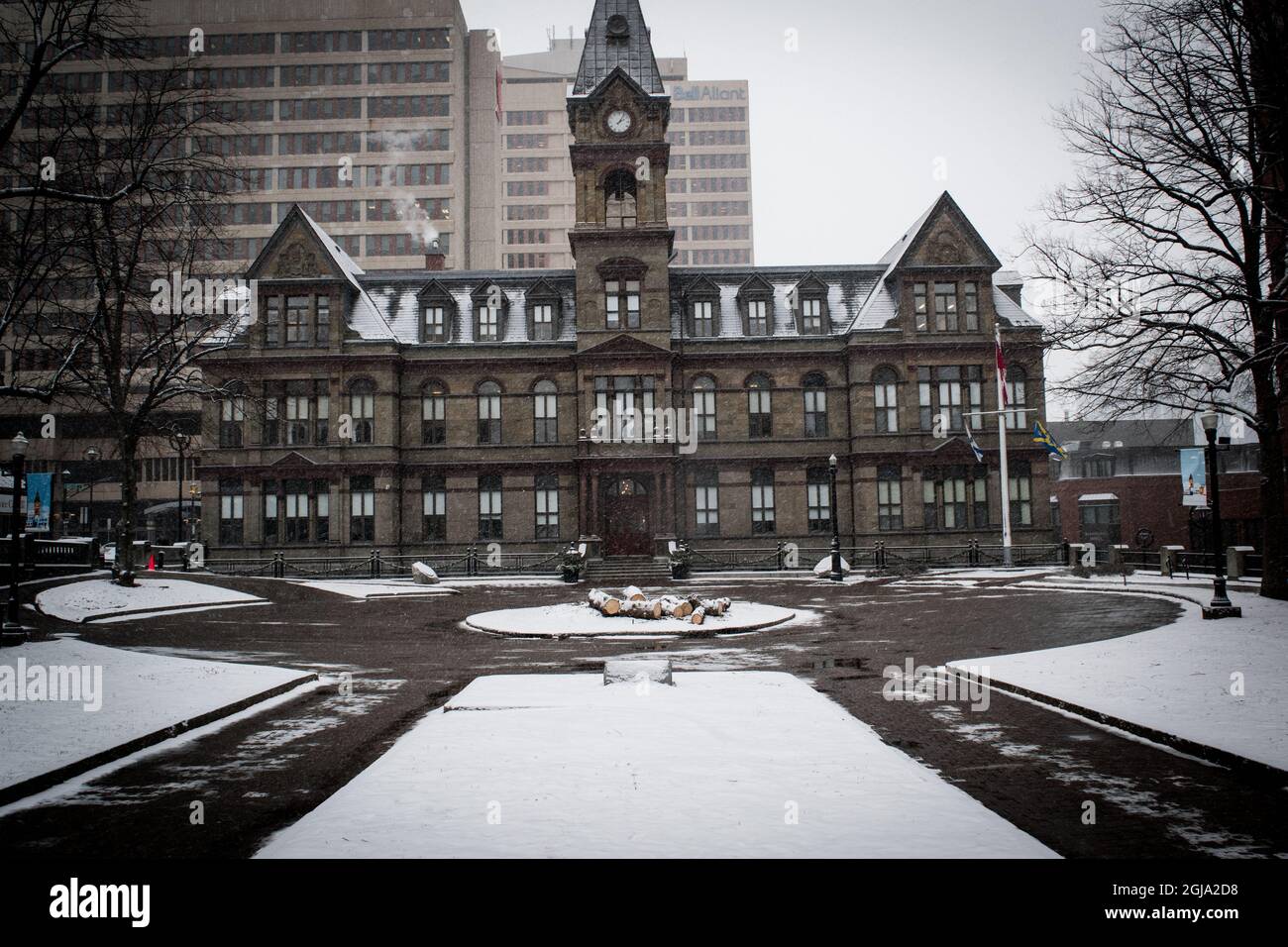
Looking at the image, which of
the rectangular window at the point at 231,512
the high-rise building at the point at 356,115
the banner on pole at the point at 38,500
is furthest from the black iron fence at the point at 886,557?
the high-rise building at the point at 356,115

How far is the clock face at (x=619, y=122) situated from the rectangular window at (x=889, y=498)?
67.0ft

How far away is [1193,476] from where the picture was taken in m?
42.6

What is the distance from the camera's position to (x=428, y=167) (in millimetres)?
76062

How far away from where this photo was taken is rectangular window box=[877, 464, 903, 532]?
38.6 metres

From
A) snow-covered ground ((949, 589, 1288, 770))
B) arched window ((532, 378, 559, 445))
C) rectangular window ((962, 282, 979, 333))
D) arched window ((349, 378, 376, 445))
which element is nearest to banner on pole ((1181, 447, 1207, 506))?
rectangular window ((962, 282, 979, 333))

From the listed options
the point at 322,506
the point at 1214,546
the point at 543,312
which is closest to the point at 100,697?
the point at 1214,546

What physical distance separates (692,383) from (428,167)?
1949 inches

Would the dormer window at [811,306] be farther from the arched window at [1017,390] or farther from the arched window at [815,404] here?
the arched window at [1017,390]

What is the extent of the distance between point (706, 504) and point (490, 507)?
34.5ft

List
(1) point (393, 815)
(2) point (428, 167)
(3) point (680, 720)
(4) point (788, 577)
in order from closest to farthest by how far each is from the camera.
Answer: (1) point (393, 815), (3) point (680, 720), (4) point (788, 577), (2) point (428, 167)

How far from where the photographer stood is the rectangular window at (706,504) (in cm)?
3912

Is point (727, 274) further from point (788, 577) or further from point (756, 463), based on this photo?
point (788, 577)

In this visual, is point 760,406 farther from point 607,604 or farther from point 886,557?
point 607,604
